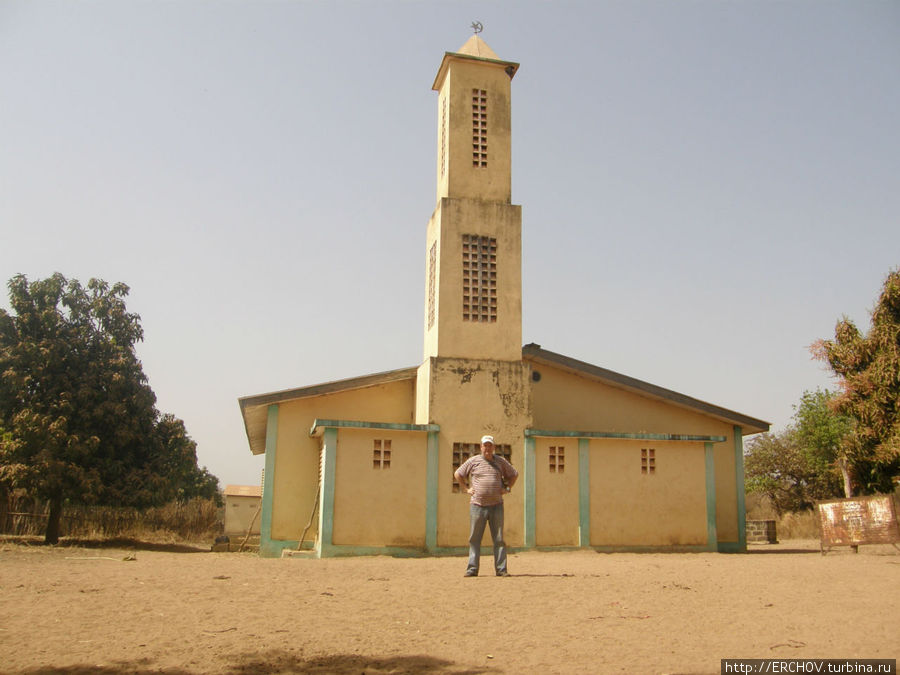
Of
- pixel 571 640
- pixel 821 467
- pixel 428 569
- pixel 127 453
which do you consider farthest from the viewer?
pixel 821 467

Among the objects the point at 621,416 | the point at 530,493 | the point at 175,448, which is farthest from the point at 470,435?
the point at 175,448

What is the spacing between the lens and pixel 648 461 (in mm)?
16781

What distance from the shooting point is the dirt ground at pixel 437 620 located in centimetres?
570

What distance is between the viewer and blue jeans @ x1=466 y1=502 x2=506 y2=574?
33.1ft

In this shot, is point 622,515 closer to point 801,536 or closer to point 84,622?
point 84,622

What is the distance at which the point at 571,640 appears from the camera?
245 inches

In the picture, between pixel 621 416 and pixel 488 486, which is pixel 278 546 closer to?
pixel 488 486

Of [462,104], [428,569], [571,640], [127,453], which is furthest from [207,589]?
[127,453]

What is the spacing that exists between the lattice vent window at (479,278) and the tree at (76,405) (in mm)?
12619

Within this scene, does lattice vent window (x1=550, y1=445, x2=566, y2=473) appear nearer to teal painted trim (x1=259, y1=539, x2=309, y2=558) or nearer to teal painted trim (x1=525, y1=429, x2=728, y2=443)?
teal painted trim (x1=525, y1=429, x2=728, y2=443)

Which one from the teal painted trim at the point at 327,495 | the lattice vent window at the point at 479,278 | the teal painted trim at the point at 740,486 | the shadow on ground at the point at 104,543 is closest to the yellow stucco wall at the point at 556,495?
the lattice vent window at the point at 479,278

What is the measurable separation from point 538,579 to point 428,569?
2.24m

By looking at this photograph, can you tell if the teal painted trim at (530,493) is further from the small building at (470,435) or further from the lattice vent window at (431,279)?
the lattice vent window at (431,279)

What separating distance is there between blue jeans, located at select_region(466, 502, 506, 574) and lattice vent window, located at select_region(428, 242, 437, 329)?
714 centimetres
